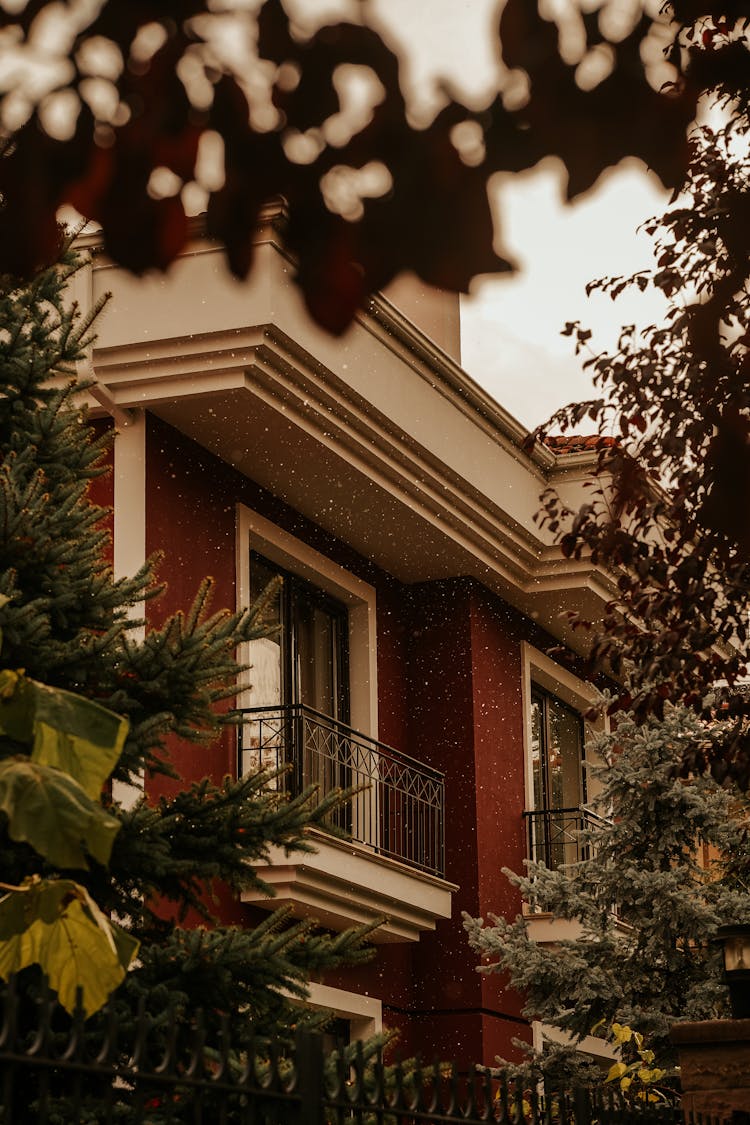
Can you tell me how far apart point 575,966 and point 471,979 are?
2.20 m

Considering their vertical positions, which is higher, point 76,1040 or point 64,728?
point 64,728

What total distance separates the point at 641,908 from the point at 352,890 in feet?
7.24

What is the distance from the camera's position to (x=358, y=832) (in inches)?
562

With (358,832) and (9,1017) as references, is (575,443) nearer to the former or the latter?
(358,832)

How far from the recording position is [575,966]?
42.2 feet

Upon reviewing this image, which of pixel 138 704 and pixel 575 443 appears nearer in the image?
pixel 138 704

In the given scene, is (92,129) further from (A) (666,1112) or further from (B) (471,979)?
(B) (471,979)

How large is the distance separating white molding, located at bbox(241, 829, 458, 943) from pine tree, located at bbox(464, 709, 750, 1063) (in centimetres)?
70

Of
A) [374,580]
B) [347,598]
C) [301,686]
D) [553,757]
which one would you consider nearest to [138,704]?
[301,686]

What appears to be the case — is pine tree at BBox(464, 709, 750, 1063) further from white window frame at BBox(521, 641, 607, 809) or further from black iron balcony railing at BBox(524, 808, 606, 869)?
white window frame at BBox(521, 641, 607, 809)

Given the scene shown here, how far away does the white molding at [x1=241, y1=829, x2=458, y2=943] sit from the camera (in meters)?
12.2

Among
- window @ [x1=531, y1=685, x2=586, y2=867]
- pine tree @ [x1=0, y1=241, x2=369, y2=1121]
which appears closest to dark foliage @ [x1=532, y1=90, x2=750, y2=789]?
pine tree @ [x1=0, y1=241, x2=369, y2=1121]

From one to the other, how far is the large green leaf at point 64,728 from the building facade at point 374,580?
617 cm

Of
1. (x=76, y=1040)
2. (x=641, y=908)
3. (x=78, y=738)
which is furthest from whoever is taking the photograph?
(x=641, y=908)
